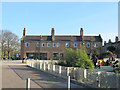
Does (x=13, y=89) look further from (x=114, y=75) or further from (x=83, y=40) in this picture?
(x=83, y=40)

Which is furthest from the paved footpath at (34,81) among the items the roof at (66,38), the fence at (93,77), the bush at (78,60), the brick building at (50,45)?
the roof at (66,38)

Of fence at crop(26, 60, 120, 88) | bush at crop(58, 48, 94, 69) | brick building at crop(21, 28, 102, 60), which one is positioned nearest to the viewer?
fence at crop(26, 60, 120, 88)

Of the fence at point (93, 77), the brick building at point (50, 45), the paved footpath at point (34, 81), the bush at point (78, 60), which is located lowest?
the paved footpath at point (34, 81)

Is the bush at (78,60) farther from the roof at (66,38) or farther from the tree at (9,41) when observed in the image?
the tree at (9,41)

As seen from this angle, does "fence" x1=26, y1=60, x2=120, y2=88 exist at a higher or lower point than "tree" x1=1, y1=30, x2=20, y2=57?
lower

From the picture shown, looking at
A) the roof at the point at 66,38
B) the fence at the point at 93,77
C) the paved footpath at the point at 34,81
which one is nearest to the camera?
the fence at the point at 93,77

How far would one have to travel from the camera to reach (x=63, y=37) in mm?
55688

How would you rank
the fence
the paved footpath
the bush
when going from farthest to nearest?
the bush → the paved footpath → the fence

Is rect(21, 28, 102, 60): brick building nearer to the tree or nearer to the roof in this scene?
the roof

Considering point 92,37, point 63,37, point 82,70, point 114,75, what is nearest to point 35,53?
point 63,37

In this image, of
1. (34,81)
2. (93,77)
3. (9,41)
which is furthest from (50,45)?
(93,77)

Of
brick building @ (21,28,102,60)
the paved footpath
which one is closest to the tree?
brick building @ (21,28,102,60)

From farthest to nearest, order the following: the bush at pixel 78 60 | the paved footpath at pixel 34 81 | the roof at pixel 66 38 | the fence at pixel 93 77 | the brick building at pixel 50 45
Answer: the roof at pixel 66 38, the brick building at pixel 50 45, the bush at pixel 78 60, the paved footpath at pixel 34 81, the fence at pixel 93 77

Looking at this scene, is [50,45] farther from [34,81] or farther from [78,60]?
[34,81]
